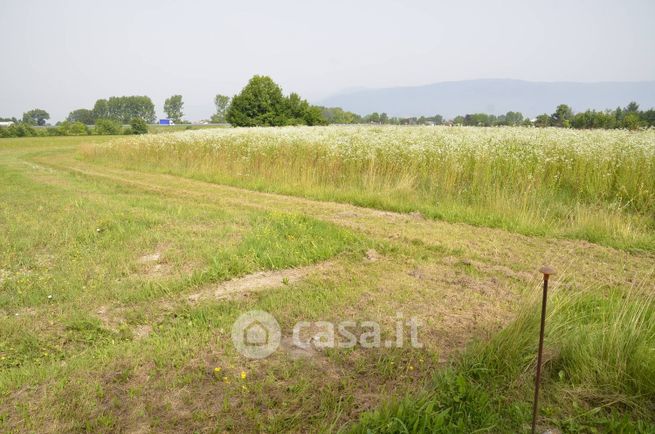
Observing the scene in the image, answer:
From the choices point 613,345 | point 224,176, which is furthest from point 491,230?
point 224,176

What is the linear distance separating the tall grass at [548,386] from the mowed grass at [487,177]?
3421 millimetres

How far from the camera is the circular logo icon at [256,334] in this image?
10.7ft

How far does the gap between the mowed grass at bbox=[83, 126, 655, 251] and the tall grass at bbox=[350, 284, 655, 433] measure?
11.2 ft

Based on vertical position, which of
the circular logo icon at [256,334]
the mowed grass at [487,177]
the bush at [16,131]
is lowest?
the circular logo icon at [256,334]

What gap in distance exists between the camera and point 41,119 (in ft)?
415

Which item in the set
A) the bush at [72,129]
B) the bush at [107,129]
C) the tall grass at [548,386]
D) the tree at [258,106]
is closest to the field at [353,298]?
the tall grass at [548,386]

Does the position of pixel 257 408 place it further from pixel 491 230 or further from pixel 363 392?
pixel 491 230

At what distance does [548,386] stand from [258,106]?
165ft

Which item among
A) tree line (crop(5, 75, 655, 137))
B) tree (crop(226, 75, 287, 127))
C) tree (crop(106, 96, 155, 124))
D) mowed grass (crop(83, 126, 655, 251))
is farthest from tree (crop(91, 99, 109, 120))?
mowed grass (crop(83, 126, 655, 251))

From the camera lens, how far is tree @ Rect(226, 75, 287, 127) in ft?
163

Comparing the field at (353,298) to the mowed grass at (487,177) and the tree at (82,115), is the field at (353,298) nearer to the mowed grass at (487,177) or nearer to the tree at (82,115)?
the mowed grass at (487,177)

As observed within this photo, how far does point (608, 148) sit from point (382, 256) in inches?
256

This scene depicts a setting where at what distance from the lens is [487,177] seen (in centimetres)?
862

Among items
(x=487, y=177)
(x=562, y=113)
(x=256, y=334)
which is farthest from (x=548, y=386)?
(x=562, y=113)
